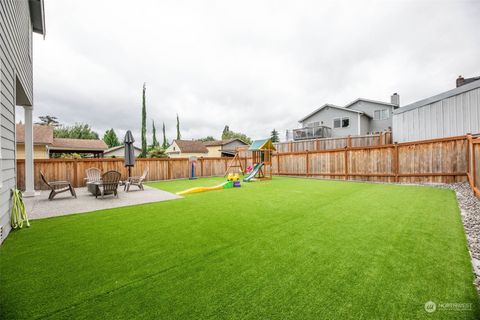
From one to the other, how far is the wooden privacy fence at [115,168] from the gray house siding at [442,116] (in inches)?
494

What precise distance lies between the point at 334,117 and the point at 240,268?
2398 centimetres

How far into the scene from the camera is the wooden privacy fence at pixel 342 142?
1469cm

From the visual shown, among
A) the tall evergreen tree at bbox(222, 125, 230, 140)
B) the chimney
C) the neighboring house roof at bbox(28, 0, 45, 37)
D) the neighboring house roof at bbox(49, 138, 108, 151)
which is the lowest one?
the neighboring house roof at bbox(49, 138, 108, 151)

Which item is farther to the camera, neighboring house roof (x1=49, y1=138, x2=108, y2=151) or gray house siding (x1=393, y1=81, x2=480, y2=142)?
neighboring house roof (x1=49, y1=138, x2=108, y2=151)

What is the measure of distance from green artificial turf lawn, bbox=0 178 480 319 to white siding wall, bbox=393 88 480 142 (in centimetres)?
566

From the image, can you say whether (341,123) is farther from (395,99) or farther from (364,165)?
(364,165)

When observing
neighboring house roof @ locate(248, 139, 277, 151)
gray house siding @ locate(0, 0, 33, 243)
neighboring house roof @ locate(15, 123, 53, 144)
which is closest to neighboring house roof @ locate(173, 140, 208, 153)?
neighboring house roof @ locate(15, 123, 53, 144)

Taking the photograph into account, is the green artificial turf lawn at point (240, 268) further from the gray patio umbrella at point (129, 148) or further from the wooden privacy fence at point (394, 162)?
the gray patio umbrella at point (129, 148)

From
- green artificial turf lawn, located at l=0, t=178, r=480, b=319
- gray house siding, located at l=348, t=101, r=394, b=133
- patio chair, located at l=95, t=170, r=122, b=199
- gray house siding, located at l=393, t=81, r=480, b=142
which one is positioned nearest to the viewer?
green artificial turf lawn, located at l=0, t=178, r=480, b=319

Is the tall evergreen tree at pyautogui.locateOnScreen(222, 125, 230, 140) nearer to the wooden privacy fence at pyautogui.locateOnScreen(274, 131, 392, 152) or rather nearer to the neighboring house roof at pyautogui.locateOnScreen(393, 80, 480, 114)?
the wooden privacy fence at pyautogui.locateOnScreen(274, 131, 392, 152)

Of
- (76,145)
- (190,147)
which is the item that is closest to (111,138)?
(190,147)

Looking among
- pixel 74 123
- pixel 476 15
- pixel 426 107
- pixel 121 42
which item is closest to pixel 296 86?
pixel 426 107

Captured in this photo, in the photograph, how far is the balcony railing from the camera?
22188 millimetres

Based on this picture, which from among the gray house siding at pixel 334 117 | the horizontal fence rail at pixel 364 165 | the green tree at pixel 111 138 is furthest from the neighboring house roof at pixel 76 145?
the gray house siding at pixel 334 117
